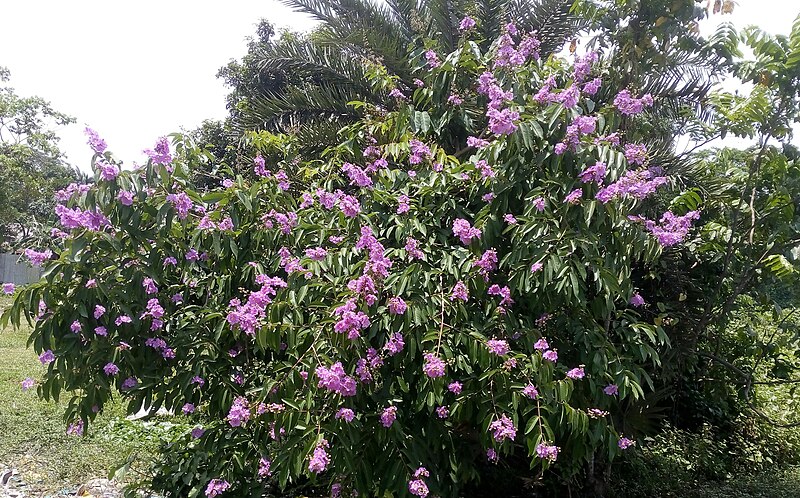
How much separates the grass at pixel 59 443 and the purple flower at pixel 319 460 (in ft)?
5.53

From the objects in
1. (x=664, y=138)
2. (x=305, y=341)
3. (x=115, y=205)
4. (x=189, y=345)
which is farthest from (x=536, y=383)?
(x=664, y=138)

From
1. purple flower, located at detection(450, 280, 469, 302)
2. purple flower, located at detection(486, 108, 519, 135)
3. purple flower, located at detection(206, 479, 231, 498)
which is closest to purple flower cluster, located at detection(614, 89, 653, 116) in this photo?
purple flower, located at detection(486, 108, 519, 135)

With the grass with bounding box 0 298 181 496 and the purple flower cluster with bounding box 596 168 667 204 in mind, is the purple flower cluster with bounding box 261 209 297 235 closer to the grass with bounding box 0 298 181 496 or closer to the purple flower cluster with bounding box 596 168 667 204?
the purple flower cluster with bounding box 596 168 667 204

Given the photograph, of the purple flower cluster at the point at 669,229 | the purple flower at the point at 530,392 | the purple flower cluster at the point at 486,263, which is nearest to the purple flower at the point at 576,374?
the purple flower at the point at 530,392

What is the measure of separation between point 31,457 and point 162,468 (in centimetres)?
184

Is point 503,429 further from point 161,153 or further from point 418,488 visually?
point 161,153

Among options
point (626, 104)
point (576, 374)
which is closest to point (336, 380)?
point (576, 374)

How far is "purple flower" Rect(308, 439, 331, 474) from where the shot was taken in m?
2.43

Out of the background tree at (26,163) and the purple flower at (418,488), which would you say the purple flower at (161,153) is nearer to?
the purple flower at (418,488)

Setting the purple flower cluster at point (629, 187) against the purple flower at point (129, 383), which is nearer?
the purple flower cluster at point (629, 187)

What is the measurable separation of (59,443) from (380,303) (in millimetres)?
3432

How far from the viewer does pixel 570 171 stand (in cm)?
287

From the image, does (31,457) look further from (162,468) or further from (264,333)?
(264,333)

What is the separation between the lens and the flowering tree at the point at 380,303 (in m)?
2.70
